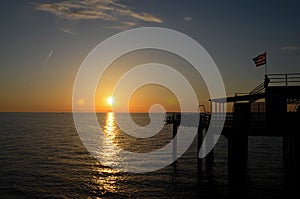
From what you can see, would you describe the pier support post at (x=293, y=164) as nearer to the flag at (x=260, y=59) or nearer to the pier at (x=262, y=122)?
the pier at (x=262, y=122)

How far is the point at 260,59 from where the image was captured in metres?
32.0

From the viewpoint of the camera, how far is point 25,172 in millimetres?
35469

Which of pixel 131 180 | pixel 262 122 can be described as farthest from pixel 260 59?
pixel 131 180

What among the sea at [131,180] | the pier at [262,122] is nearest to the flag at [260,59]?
the pier at [262,122]

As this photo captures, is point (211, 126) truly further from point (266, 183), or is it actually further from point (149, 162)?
point (149, 162)

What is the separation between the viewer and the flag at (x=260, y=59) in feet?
102

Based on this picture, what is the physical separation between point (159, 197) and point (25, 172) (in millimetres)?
18629

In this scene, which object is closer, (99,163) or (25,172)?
(25,172)

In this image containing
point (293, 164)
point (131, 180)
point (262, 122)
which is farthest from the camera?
point (293, 164)

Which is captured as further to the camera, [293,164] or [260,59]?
[293,164]

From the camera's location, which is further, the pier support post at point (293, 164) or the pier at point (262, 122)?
the pier support post at point (293, 164)

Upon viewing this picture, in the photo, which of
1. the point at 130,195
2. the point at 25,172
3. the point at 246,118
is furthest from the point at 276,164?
the point at 25,172

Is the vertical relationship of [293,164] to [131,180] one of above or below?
above

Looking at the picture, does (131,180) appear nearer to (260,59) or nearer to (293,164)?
(260,59)
